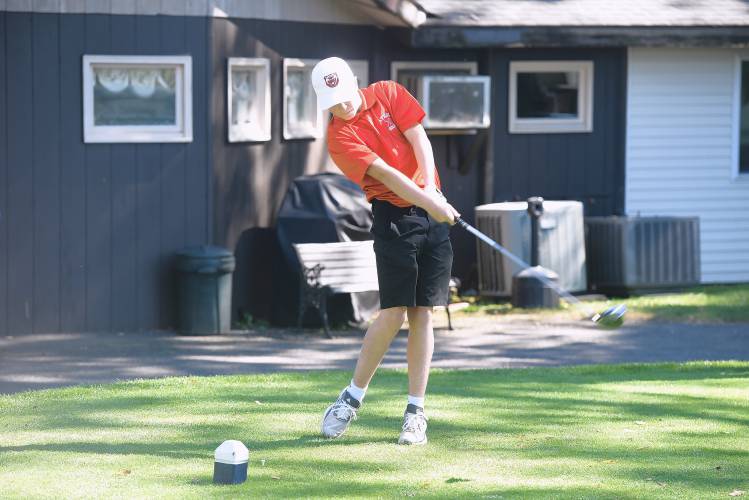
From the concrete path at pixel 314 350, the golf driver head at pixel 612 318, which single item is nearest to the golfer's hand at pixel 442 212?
the golf driver head at pixel 612 318

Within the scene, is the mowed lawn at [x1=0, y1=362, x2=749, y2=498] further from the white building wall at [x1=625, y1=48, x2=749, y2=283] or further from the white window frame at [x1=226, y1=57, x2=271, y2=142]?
the white building wall at [x1=625, y1=48, x2=749, y2=283]

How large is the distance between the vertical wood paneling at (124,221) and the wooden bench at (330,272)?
5.31 ft

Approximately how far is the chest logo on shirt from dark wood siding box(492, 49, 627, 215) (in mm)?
9632

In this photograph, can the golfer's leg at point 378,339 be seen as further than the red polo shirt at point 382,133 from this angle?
Yes

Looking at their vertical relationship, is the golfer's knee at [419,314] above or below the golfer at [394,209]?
below

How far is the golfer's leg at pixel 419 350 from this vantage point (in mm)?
7152

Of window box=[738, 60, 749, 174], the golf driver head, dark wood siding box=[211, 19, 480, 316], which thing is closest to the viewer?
the golf driver head

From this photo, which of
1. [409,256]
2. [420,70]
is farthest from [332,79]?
[420,70]

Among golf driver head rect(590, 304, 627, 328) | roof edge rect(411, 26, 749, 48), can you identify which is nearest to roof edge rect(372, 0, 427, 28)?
roof edge rect(411, 26, 749, 48)

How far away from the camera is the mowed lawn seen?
609 centimetres

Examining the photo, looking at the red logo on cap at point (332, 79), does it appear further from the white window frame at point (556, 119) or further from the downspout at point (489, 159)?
the white window frame at point (556, 119)

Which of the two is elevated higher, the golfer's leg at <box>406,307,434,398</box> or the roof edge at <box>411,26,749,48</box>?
the roof edge at <box>411,26,749,48</box>

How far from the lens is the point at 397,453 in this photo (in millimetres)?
6801

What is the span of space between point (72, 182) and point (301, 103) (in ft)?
10.4
